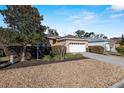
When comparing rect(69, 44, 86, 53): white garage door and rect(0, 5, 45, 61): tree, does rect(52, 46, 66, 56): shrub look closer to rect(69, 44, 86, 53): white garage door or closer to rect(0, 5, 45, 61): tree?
rect(69, 44, 86, 53): white garage door

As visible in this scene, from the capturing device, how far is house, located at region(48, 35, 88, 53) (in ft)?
120

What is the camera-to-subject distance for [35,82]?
35.2ft

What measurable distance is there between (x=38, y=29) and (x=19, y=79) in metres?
11.0

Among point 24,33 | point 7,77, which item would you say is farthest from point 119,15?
point 7,77

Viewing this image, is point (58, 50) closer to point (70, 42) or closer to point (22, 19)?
point (70, 42)

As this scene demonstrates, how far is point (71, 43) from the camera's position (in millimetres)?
37250

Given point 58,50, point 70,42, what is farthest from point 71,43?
point 58,50

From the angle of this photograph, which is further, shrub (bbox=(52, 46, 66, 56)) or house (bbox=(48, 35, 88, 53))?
house (bbox=(48, 35, 88, 53))

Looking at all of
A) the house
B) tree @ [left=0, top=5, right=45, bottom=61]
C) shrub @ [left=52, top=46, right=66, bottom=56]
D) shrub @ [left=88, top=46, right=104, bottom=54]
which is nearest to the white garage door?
the house

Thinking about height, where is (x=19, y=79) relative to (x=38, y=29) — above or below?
below

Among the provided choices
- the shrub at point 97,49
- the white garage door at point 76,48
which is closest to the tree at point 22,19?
the shrub at point 97,49

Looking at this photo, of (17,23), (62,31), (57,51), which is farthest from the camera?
(62,31)
